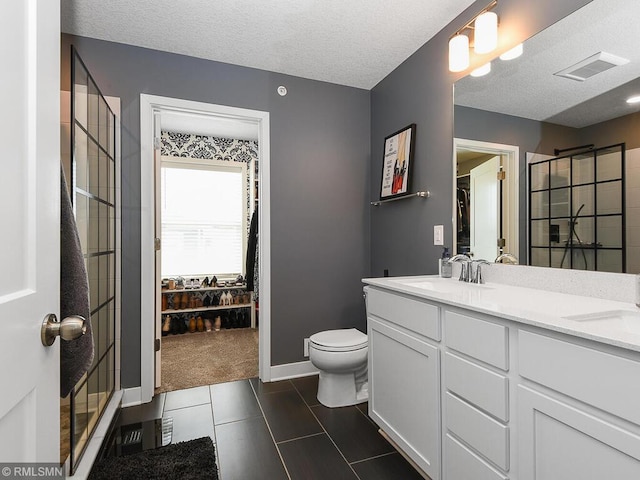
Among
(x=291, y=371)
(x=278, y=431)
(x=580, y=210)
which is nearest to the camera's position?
(x=580, y=210)

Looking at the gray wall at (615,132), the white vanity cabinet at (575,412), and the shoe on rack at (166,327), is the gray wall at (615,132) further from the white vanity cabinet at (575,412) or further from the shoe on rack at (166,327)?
the shoe on rack at (166,327)

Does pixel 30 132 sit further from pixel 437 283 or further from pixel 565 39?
pixel 565 39

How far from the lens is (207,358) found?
316 cm

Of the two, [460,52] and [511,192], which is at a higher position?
[460,52]

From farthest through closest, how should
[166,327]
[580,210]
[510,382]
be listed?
[166,327], [580,210], [510,382]

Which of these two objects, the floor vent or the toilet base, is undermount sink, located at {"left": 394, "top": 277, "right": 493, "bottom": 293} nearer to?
the toilet base

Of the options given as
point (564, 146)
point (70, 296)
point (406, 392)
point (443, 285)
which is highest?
point (564, 146)

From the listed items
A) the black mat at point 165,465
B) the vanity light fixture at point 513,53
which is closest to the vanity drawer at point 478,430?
the black mat at point 165,465

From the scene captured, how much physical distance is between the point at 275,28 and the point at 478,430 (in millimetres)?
2407

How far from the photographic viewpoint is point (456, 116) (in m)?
2.06

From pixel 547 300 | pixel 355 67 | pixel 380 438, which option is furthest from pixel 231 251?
pixel 547 300

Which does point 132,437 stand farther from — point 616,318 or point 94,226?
point 616,318

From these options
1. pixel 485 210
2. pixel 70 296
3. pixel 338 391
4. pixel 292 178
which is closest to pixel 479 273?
pixel 485 210

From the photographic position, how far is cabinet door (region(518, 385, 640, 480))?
0.80m
